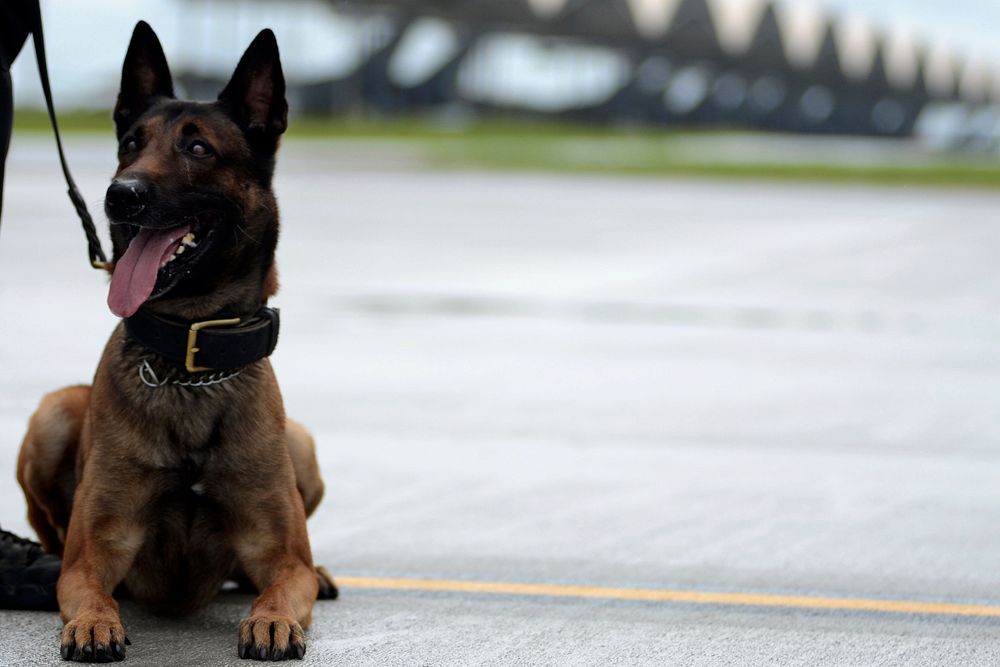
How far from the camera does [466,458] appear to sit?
696cm

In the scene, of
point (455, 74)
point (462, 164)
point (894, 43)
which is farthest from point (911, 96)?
point (462, 164)

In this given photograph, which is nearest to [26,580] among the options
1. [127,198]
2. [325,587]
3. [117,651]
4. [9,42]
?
[117,651]

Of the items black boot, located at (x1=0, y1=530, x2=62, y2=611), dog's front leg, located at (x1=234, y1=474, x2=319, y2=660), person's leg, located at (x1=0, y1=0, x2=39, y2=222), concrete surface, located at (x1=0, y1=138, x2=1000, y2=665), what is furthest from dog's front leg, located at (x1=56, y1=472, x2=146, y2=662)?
person's leg, located at (x1=0, y1=0, x2=39, y2=222)

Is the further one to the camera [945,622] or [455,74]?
[455,74]

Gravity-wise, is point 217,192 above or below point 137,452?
above

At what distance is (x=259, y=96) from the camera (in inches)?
164

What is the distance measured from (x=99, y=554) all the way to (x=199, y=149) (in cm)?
107

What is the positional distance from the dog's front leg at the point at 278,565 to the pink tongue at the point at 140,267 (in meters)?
0.60

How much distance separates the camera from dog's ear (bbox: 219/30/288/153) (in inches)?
163

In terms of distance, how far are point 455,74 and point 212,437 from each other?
76.8 metres

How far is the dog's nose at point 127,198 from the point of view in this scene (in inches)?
147

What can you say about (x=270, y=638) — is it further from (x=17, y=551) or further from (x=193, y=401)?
(x=17, y=551)

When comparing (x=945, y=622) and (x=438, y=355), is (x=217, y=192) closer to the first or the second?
(x=945, y=622)

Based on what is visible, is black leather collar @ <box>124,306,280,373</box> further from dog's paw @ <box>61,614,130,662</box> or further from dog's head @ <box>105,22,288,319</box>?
dog's paw @ <box>61,614,130,662</box>
